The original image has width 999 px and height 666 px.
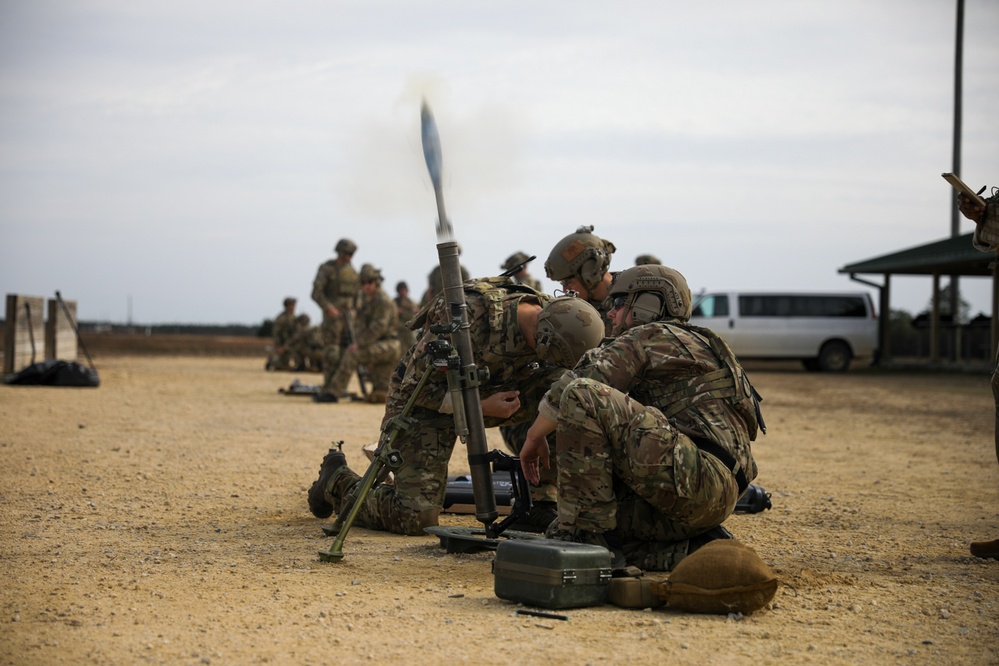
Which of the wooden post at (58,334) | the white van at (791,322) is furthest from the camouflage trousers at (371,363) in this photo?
the white van at (791,322)

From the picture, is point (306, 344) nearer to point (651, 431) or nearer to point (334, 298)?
point (334, 298)

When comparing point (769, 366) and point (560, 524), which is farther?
point (769, 366)

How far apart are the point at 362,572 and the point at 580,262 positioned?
7.53 feet

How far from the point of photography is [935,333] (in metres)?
27.2

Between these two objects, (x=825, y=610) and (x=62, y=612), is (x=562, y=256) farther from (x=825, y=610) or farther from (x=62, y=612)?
(x=62, y=612)

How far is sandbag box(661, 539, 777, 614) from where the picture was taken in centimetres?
425

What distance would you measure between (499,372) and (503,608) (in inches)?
76.1

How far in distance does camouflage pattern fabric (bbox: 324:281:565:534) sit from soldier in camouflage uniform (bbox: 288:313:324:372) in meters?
20.0

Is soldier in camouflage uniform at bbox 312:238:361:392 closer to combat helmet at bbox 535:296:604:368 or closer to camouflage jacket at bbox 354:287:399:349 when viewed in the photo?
camouflage jacket at bbox 354:287:399:349

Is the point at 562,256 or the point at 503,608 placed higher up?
the point at 562,256

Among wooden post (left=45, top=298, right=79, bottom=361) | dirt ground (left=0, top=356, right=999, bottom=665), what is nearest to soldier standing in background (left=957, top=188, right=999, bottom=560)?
dirt ground (left=0, top=356, right=999, bottom=665)

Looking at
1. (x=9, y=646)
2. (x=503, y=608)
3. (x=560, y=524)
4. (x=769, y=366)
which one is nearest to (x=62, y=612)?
(x=9, y=646)

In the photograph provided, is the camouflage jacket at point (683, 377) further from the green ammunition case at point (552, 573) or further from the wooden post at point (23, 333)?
the wooden post at point (23, 333)

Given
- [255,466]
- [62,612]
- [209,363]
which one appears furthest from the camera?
[209,363]
